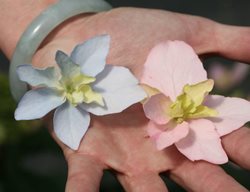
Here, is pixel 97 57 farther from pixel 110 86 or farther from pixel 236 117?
pixel 236 117

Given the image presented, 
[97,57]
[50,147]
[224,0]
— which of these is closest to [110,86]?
[97,57]

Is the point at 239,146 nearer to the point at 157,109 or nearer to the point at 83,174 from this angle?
the point at 157,109

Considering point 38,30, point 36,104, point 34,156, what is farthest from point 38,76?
point 34,156

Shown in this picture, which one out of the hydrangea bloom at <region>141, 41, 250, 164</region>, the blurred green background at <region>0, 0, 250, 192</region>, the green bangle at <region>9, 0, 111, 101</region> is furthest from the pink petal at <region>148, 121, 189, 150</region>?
the blurred green background at <region>0, 0, 250, 192</region>

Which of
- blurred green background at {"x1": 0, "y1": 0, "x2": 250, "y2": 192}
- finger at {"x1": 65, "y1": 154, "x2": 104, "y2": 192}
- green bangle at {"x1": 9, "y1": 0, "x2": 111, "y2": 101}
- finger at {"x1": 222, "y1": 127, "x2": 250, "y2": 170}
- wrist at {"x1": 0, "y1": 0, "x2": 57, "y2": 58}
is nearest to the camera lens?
finger at {"x1": 65, "y1": 154, "x2": 104, "y2": 192}

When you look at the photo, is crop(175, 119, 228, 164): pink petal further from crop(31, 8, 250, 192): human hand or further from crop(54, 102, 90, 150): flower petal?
crop(54, 102, 90, 150): flower petal
